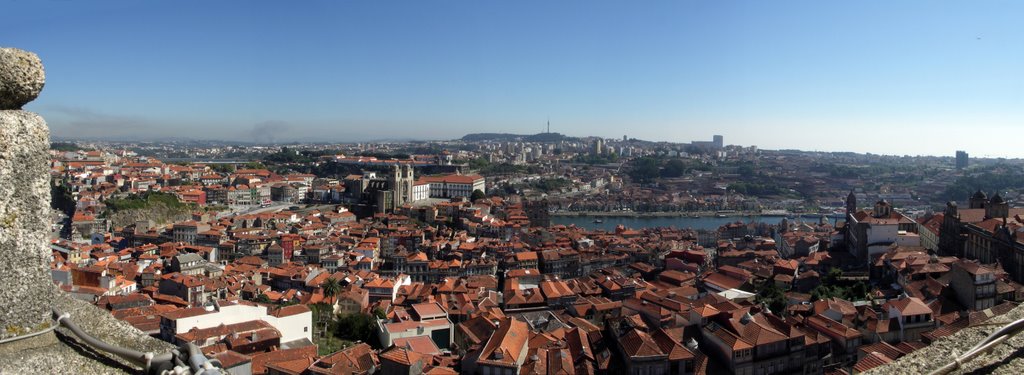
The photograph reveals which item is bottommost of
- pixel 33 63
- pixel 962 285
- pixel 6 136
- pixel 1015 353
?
pixel 962 285

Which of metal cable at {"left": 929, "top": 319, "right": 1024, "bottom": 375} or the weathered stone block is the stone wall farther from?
metal cable at {"left": 929, "top": 319, "right": 1024, "bottom": 375}

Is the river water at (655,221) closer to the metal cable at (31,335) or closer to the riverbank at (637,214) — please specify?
the riverbank at (637,214)

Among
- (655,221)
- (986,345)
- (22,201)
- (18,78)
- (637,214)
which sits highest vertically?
(18,78)

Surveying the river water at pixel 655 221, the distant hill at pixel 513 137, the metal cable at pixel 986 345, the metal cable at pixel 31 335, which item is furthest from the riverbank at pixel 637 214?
the distant hill at pixel 513 137

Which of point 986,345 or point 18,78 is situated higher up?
point 18,78

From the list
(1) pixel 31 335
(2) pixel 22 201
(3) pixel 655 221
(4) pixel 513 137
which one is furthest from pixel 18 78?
(4) pixel 513 137

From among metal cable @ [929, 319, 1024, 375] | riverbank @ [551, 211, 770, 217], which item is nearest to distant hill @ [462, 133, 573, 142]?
riverbank @ [551, 211, 770, 217]

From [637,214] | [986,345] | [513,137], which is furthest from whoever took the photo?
[513,137]

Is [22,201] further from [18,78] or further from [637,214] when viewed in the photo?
[637,214]

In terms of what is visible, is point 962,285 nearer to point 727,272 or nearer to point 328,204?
point 727,272

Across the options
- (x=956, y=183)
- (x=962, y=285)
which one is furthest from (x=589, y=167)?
(x=962, y=285)
